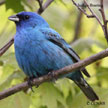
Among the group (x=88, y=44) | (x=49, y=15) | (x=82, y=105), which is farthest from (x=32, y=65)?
(x=49, y=15)

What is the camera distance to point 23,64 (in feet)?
16.8

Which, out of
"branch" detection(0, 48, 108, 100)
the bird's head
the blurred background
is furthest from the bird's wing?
"branch" detection(0, 48, 108, 100)

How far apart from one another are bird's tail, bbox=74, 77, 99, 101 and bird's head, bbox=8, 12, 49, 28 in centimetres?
115

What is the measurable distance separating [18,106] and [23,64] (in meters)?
0.71

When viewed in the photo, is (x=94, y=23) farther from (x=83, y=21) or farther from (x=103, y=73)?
(x=103, y=73)

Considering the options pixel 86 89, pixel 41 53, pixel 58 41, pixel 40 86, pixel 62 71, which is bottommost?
pixel 86 89

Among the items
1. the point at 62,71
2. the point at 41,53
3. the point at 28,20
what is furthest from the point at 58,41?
the point at 62,71

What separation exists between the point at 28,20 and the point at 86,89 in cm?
154

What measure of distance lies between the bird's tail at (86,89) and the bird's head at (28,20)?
45.2 inches

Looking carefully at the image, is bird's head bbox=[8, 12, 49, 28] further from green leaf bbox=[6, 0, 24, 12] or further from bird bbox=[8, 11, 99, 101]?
green leaf bbox=[6, 0, 24, 12]

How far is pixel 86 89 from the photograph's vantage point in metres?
5.40

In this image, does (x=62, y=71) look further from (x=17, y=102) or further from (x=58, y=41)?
(x=58, y=41)

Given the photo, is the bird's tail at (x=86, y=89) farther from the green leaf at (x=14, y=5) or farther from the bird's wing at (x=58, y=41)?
the green leaf at (x=14, y=5)

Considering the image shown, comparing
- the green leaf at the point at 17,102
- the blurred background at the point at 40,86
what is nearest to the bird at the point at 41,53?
the blurred background at the point at 40,86
